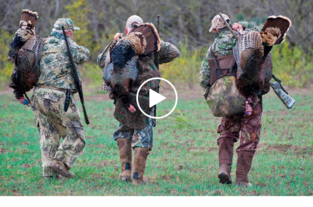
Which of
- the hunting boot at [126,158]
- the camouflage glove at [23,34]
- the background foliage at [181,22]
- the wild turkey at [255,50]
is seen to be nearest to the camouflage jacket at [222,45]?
the wild turkey at [255,50]

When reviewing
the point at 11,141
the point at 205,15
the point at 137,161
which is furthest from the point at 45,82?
the point at 205,15

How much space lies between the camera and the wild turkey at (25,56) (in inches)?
219

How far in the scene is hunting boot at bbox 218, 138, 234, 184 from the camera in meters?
5.33

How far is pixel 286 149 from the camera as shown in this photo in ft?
25.3

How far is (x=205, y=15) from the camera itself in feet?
71.8

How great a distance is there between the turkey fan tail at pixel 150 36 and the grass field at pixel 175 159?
1.56m

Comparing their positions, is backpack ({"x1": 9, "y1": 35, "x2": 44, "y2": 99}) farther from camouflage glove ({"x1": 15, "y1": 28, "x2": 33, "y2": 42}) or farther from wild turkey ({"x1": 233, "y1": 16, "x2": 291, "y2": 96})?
wild turkey ({"x1": 233, "y1": 16, "x2": 291, "y2": 96})

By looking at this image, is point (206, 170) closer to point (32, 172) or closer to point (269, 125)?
point (32, 172)

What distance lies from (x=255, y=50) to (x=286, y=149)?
324 cm

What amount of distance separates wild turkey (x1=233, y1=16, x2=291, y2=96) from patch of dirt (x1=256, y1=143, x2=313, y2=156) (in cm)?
274

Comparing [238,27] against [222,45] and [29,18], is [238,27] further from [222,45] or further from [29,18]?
[29,18]

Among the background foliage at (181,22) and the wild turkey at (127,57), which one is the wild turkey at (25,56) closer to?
the wild turkey at (127,57)

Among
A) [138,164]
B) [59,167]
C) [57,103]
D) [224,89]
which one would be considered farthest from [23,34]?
[224,89]

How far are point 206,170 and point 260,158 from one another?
1.18 m
